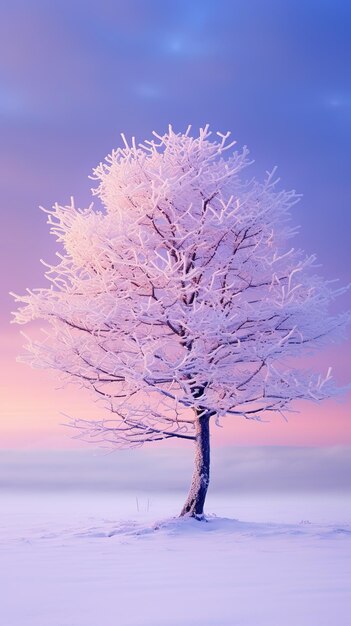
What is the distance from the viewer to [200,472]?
52.3ft

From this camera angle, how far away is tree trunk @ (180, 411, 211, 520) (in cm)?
1574

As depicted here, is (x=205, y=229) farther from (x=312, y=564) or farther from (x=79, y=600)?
(x=79, y=600)

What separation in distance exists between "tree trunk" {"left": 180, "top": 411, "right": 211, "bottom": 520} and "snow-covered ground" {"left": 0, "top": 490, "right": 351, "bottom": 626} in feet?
1.66

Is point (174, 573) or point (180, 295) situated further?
point (180, 295)

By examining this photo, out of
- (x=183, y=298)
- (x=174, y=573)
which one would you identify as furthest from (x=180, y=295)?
(x=174, y=573)

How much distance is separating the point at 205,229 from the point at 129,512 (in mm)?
8007

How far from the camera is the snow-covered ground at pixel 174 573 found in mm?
6258

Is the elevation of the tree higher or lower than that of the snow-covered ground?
higher

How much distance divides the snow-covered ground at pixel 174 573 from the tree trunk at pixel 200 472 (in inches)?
19.9

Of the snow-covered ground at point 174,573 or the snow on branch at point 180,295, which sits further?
the snow on branch at point 180,295

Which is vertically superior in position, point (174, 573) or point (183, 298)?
point (183, 298)

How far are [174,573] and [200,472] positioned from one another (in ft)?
24.1

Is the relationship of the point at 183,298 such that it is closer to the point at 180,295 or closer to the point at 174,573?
the point at 180,295

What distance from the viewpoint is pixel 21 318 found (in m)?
16.0
